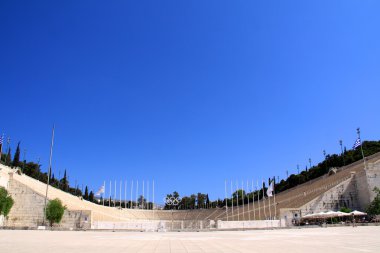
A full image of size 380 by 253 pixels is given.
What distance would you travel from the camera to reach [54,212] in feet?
150

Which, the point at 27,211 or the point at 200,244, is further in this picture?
the point at 27,211

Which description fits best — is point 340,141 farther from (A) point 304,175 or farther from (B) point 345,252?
(B) point 345,252

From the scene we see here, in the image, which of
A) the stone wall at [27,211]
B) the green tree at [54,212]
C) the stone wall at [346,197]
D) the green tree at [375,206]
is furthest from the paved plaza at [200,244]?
the stone wall at [27,211]

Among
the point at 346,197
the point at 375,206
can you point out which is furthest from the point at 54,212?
the point at 375,206

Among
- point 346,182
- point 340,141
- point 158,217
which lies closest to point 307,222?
point 346,182

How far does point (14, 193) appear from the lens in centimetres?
→ 5259

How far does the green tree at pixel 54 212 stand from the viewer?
45750 mm

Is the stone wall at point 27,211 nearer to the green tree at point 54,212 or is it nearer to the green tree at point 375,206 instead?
the green tree at point 54,212

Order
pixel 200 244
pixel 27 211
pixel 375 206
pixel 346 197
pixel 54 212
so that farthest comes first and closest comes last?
pixel 27 211 < pixel 346 197 < pixel 54 212 < pixel 375 206 < pixel 200 244

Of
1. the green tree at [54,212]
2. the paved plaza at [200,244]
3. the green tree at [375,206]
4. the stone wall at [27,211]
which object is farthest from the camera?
the stone wall at [27,211]

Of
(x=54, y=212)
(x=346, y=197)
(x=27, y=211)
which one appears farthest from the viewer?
(x=27, y=211)

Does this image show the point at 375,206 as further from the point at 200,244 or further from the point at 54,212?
the point at 54,212

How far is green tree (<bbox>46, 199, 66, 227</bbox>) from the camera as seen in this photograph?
45.8 meters

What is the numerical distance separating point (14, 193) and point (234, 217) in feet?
143
